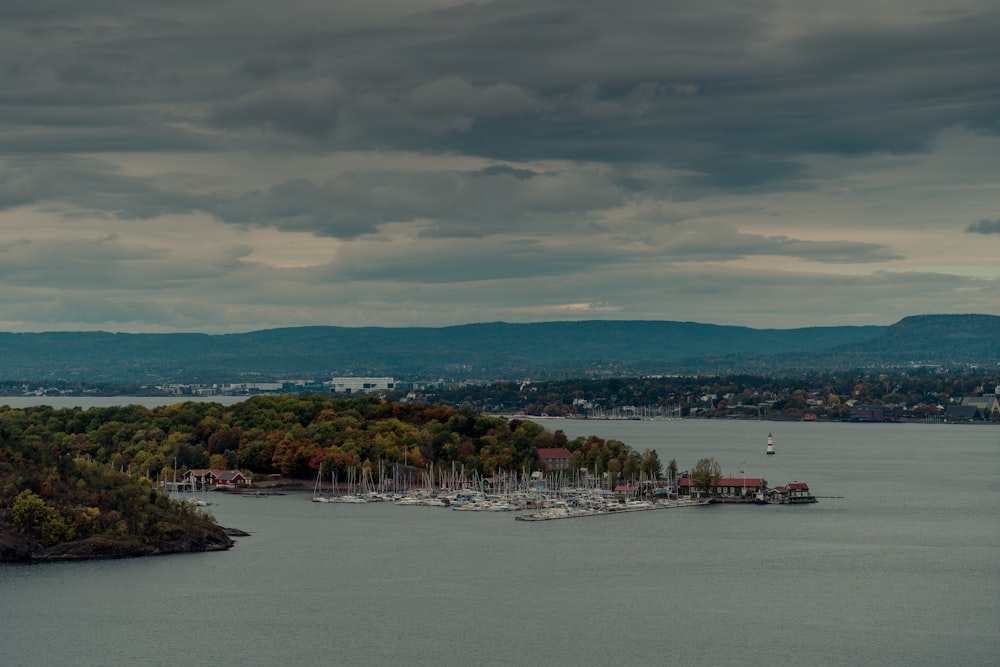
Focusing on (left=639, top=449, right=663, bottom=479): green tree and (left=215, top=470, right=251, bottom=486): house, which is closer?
(left=639, top=449, right=663, bottom=479): green tree

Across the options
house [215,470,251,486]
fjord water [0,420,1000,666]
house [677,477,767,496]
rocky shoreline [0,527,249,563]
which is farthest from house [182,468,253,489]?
rocky shoreline [0,527,249,563]

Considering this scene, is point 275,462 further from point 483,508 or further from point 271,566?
point 271,566

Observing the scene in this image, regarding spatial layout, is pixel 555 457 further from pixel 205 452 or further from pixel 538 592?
pixel 538 592

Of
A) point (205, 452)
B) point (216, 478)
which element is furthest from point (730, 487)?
point (205, 452)

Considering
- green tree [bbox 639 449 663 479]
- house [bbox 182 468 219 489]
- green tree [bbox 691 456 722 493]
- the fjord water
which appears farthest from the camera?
house [bbox 182 468 219 489]

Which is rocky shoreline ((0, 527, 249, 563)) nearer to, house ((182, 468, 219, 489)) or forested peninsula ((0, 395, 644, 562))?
forested peninsula ((0, 395, 644, 562))

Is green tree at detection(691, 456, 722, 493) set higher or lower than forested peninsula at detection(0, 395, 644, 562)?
lower
